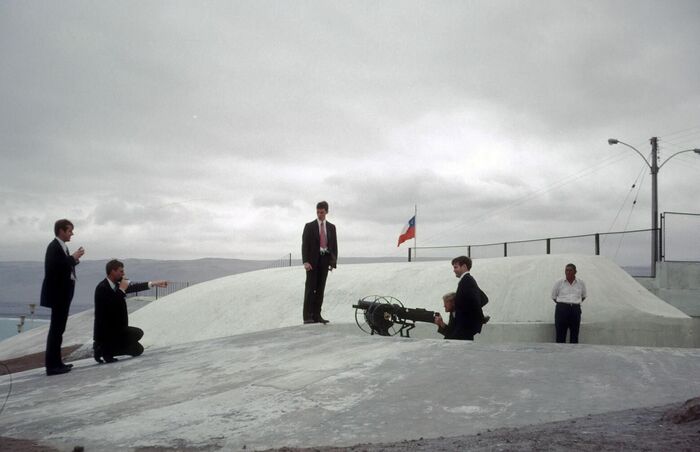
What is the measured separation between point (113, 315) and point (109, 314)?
6cm

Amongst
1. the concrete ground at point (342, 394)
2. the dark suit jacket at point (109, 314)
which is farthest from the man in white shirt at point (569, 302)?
the dark suit jacket at point (109, 314)

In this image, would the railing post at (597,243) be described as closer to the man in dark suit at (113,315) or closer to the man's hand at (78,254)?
the man in dark suit at (113,315)

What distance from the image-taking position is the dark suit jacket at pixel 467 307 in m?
6.46

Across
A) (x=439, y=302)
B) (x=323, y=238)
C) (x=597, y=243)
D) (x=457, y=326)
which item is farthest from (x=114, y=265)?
(x=597, y=243)

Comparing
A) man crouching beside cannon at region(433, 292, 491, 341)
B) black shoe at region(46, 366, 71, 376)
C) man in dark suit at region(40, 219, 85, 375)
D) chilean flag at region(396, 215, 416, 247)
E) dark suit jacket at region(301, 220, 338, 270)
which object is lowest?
black shoe at region(46, 366, 71, 376)

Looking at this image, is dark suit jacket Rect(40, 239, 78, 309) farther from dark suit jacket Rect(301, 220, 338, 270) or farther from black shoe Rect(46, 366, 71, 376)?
dark suit jacket Rect(301, 220, 338, 270)

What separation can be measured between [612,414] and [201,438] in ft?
9.17

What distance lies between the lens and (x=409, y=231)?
73.9ft

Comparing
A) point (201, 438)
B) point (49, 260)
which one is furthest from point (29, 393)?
point (201, 438)

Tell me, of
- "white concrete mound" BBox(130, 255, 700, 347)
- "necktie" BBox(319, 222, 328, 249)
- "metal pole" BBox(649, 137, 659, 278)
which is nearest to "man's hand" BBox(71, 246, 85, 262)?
"necktie" BBox(319, 222, 328, 249)

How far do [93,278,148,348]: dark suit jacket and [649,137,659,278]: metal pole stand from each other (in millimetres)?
15586

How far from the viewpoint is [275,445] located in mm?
3512

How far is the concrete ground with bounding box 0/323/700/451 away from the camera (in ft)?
12.2

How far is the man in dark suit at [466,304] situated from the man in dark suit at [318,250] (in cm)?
233
